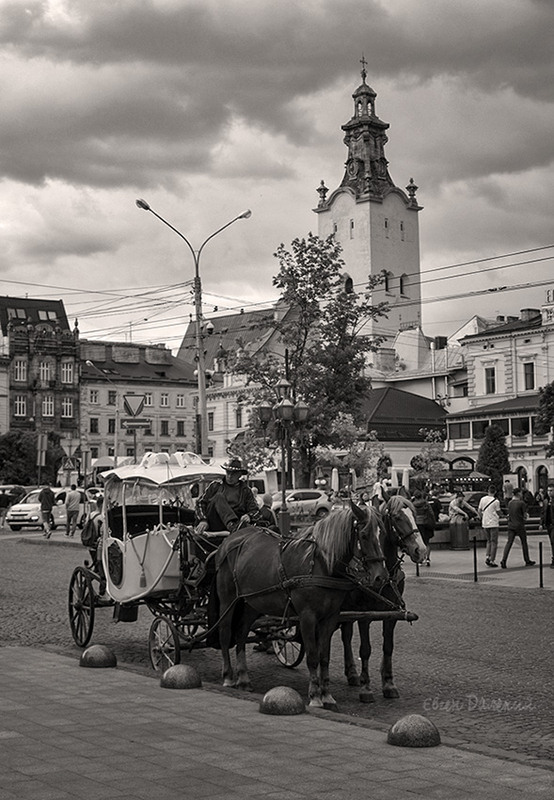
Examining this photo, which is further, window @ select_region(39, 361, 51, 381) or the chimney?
window @ select_region(39, 361, 51, 381)

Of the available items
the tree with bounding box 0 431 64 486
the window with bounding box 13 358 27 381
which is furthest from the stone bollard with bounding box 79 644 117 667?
the window with bounding box 13 358 27 381

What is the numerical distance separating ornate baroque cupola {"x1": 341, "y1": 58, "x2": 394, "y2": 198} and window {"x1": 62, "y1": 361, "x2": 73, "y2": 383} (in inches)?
1451

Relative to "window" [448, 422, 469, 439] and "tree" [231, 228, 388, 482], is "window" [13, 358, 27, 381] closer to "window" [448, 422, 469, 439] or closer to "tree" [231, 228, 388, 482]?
"window" [448, 422, 469, 439]

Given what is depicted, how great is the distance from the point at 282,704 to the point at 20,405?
4129 inches

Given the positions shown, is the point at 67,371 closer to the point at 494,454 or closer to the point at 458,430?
the point at 458,430

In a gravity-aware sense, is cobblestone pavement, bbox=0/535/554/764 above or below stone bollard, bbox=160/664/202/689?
below

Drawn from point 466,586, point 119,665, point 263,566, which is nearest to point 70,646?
point 119,665

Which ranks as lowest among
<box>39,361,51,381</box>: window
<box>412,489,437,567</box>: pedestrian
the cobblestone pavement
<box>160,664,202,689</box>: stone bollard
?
the cobblestone pavement

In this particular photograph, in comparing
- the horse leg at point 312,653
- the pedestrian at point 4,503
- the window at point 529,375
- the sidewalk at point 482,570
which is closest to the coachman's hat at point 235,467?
the horse leg at point 312,653

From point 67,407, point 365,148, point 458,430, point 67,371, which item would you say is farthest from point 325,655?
point 365,148

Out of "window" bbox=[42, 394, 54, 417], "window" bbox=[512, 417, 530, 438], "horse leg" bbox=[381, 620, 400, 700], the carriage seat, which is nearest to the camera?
"horse leg" bbox=[381, 620, 400, 700]

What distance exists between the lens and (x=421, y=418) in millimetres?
87062

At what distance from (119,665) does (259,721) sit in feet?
11.6

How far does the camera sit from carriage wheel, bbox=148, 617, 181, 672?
11961 mm
